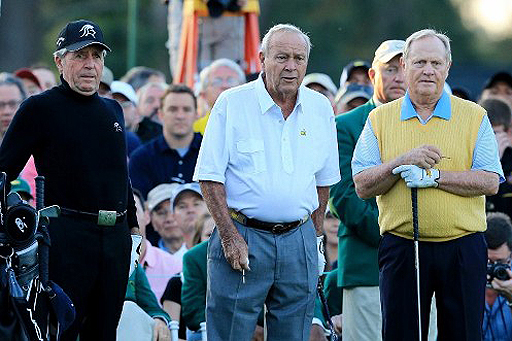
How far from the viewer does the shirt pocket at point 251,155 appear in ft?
28.1

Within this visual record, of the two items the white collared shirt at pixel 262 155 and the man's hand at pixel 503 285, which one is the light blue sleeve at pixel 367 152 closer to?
the white collared shirt at pixel 262 155

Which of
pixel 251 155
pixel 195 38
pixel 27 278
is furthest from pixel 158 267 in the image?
pixel 195 38

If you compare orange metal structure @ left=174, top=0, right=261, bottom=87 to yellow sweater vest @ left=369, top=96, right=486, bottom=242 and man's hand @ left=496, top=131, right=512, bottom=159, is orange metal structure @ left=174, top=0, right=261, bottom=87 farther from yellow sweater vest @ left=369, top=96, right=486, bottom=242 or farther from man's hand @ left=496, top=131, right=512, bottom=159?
yellow sweater vest @ left=369, top=96, right=486, bottom=242

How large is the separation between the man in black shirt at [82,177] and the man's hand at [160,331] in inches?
44.2

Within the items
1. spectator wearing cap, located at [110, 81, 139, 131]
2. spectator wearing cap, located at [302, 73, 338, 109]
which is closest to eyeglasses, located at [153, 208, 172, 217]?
spectator wearing cap, located at [110, 81, 139, 131]

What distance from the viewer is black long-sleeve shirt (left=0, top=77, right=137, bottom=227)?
8.78 m

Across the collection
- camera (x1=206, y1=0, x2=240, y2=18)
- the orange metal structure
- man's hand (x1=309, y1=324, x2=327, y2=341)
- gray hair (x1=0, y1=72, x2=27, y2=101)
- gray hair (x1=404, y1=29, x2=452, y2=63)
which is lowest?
man's hand (x1=309, y1=324, x2=327, y2=341)

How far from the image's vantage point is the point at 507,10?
47.0 meters

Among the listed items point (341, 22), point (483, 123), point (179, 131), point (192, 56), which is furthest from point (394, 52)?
point (341, 22)

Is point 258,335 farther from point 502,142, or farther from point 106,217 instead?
point 502,142

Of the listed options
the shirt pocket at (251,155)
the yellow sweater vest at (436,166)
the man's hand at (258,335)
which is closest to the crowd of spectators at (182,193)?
the man's hand at (258,335)

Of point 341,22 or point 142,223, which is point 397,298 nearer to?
point 142,223

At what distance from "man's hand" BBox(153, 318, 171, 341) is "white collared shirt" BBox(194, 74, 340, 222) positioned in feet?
5.86

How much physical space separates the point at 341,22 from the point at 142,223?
3671 cm
